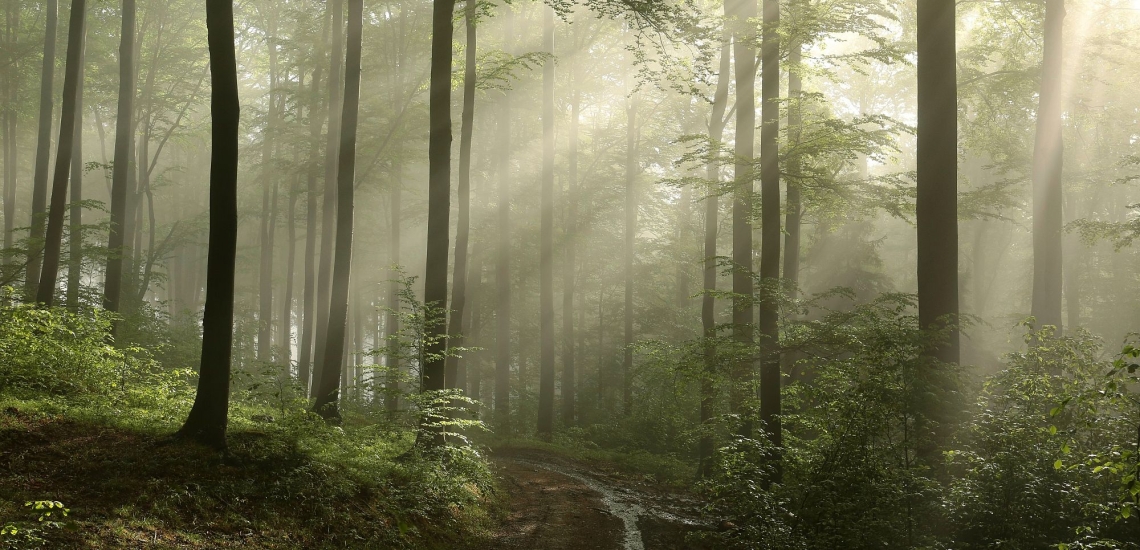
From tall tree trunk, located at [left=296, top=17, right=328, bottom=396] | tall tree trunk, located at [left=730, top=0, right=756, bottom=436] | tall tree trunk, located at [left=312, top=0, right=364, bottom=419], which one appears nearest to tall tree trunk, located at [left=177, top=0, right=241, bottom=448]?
tall tree trunk, located at [left=312, top=0, right=364, bottom=419]

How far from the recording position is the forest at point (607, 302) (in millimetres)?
6914

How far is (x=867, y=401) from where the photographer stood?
781 centimetres

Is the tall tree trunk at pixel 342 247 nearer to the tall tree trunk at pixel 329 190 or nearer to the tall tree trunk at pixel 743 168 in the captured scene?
the tall tree trunk at pixel 329 190

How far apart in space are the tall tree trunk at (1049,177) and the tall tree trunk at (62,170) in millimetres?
21271

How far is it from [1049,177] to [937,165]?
8813 millimetres

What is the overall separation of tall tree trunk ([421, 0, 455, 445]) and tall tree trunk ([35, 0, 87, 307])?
818 centimetres

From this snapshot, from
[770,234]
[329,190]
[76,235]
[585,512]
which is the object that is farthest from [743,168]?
[76,235]

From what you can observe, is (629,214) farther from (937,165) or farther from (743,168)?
(937,165)

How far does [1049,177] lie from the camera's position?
1592cm

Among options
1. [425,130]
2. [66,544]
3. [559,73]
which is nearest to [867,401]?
[66,544]

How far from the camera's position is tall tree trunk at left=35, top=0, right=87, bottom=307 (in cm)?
1380

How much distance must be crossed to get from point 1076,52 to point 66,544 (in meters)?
23.2

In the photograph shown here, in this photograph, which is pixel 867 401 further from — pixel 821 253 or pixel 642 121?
pixel 642 121

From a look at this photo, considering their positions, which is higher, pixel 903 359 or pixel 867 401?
pixel 903 359
